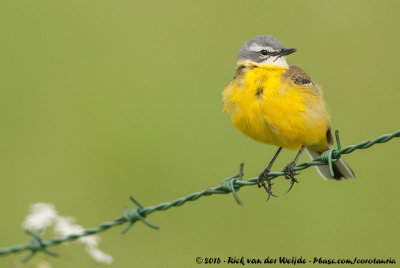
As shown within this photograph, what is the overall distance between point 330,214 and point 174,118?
2.65 metres

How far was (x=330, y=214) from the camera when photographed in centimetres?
749

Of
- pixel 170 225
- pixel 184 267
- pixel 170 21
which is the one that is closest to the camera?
pixel 184 267

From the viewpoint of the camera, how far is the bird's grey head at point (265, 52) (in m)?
5.80

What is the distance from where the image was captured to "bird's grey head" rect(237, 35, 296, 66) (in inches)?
228

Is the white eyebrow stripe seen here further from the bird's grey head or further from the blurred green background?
the blurred green background

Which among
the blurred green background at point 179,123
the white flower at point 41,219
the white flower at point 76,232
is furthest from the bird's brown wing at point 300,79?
the white flower at point 41,219

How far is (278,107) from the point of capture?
5.14 m

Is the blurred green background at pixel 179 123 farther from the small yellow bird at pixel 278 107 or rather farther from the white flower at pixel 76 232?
the white flower at pixel 76 232

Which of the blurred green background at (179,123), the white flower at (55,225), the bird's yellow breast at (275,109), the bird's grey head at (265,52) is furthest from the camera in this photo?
the blurred green background at (179,123)

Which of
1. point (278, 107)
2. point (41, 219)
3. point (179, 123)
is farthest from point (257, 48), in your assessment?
point (179, 123)

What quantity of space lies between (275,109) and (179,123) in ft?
12.5

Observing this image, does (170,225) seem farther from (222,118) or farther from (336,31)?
(336,31)

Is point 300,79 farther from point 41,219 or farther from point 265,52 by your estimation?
point 41,219

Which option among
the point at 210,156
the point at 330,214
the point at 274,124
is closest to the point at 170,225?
the point at 210,156
